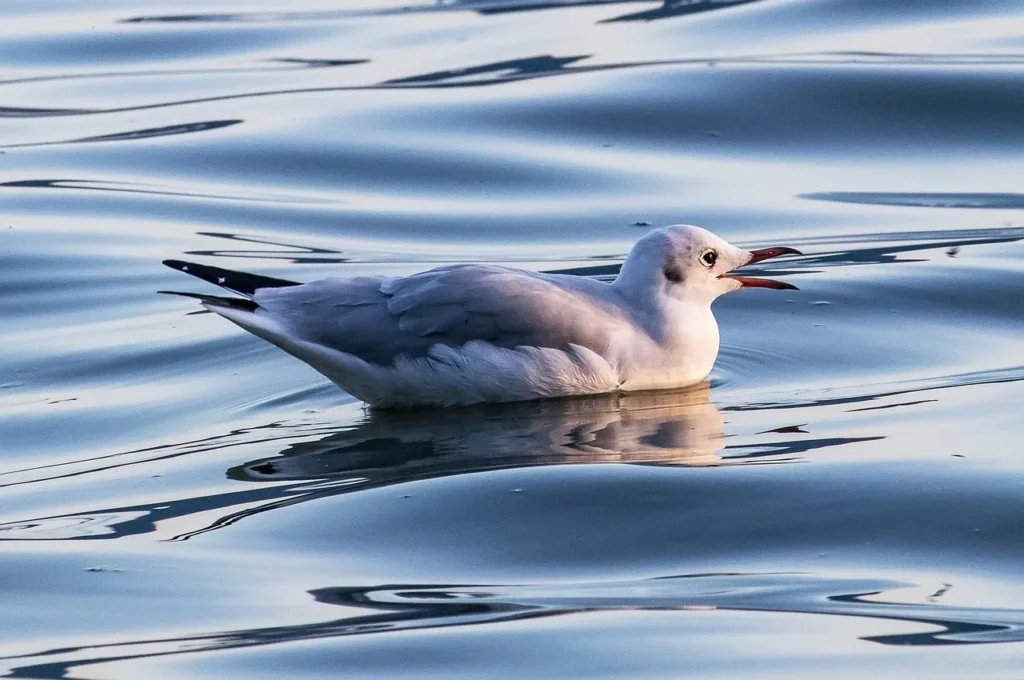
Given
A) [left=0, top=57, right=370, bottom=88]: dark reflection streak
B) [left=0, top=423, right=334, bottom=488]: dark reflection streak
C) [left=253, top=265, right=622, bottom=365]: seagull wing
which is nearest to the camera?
[left=0, top=423, right=334, bottom=488]: dark reflection streak

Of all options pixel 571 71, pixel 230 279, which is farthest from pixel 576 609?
pixel 571 71

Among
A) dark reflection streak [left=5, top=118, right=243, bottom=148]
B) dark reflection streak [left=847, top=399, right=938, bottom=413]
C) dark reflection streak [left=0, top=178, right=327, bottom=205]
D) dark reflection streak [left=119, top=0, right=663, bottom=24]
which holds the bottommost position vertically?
dark reflection streak [left=847, top=399, right=938, bottom=413]

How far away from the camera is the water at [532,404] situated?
4879mm

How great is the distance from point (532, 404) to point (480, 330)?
400mm

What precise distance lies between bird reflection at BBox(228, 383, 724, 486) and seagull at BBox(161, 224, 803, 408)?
10 centimetres

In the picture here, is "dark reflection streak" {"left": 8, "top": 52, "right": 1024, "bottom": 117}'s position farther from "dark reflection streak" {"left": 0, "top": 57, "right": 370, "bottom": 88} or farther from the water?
"dark reflection streak" {"left": 0, "top": 57, "right": 370, "bottom": 88}

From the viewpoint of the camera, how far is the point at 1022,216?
10.5m

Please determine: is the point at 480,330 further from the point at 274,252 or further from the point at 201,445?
the point at 274,252

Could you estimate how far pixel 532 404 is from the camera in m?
7.29

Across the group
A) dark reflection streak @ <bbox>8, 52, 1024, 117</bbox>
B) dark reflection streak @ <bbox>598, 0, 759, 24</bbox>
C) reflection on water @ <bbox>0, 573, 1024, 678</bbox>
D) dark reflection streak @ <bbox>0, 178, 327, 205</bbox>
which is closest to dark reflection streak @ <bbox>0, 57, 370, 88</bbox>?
dark reflection streak @ <bbox>8, 52, 1024, 117</bbox>

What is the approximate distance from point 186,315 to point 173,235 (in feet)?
5.72

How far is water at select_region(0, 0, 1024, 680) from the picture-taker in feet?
16.0

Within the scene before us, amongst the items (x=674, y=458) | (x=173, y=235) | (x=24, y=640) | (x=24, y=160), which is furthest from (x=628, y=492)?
(x=24, y=160)

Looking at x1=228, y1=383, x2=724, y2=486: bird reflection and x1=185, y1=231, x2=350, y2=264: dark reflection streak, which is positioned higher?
x1=185, y1=231, x2=350, y2=264: dark reflection streak
